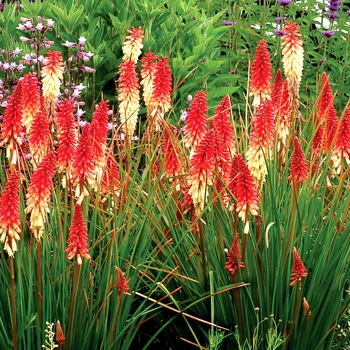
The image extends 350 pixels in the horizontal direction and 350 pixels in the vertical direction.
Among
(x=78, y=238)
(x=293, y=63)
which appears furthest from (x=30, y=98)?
(x=293, y=63)

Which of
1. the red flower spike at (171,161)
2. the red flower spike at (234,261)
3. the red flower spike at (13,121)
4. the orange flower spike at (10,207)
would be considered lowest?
the red flower spike at (234,261)

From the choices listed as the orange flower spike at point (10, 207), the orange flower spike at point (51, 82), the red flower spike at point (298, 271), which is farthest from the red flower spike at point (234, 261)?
the orange flower spike at point (51, 82)

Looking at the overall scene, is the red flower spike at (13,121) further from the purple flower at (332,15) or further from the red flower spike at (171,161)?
the purple flower at (332,15)

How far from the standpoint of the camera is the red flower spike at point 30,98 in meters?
3.49

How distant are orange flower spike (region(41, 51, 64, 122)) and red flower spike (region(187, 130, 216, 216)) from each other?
0.82 m

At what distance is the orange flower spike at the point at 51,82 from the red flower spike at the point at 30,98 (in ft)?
0.33

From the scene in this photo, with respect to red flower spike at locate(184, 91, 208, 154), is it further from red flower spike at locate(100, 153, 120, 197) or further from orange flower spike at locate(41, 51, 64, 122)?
orange flower spike at locate(41, 51, 64, 122)

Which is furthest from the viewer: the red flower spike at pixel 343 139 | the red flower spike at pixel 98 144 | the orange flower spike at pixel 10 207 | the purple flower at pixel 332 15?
the purple flower at pixel 332 15

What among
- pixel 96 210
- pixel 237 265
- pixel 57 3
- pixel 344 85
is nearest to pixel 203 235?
pixel 237 265

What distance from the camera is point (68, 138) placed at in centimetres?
303

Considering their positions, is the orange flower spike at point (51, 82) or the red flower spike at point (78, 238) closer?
the red flower spike at point (78, 238)

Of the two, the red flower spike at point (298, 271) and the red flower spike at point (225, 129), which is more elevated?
the red flower spike at point (225, 129)

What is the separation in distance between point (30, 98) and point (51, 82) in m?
0.17

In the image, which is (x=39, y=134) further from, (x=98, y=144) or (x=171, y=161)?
(x=171, y=161)
